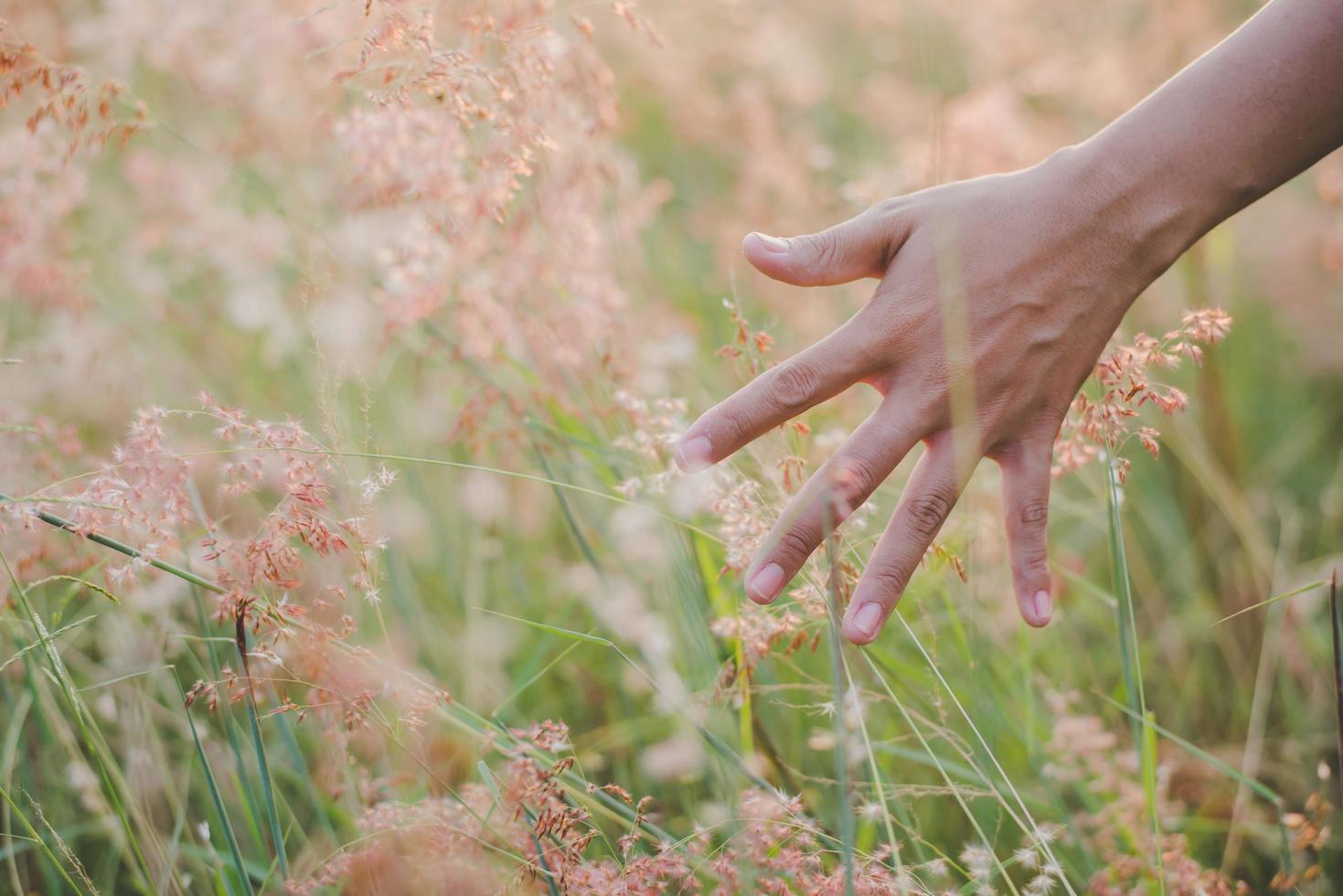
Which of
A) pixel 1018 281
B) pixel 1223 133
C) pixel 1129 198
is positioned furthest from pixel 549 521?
pixel 1223 133

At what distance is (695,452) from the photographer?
1.06 metres

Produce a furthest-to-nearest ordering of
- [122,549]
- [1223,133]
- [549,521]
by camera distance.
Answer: [549,521], [1223,133], [122,549]

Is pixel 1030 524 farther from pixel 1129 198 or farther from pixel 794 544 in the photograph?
pixel 1129 198

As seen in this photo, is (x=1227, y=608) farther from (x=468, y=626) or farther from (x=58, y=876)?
(x=58, y=876)

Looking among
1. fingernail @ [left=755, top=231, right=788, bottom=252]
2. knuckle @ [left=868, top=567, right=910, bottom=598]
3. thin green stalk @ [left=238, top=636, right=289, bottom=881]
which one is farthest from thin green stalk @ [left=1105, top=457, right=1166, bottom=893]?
thin green stalk @ [left=238, top=636, right=289, bottom=881]

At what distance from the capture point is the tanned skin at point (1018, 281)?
1048 mm

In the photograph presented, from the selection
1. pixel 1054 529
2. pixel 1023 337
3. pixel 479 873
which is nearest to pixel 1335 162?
pixel 1054 529

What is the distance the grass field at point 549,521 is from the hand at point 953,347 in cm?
12

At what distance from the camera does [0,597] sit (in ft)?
3.48

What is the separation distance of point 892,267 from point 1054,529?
162cm

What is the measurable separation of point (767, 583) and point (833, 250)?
1.49ft

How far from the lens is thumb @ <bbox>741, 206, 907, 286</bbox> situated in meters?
1.11

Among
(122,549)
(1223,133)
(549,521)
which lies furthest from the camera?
(549,521)

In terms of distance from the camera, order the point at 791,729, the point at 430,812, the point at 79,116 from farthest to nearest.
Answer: the point at 791,729 < the point at 79,116 < the point at 430,812
